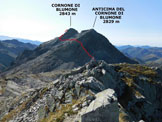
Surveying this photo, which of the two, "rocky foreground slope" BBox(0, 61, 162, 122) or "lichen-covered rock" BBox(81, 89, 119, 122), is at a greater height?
"lichen-covered rock" BBox(81, 89, 119, 122)

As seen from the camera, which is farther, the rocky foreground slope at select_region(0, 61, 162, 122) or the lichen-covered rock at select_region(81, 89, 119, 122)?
the rocky foreground slope at select_region(0, 61, 162, 122)

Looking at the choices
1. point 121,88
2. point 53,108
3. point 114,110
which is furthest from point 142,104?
point 114,110

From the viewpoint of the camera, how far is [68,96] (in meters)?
28.0

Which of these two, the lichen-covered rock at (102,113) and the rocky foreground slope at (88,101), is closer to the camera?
the lichen-covered rock at (102,113)

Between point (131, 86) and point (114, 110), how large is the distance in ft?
119

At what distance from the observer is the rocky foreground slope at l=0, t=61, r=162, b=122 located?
50.1 feet

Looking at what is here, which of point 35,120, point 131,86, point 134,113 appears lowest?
point 134,113

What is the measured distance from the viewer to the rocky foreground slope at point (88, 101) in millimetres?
15273

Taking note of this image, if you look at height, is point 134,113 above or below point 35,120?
below

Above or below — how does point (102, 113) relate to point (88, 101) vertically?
above

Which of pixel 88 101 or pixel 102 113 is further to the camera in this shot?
pixel 88 101

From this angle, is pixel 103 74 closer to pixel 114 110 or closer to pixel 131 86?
pixel 131 86

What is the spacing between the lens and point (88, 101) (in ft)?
67.9

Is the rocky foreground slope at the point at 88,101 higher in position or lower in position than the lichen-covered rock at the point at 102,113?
lower
